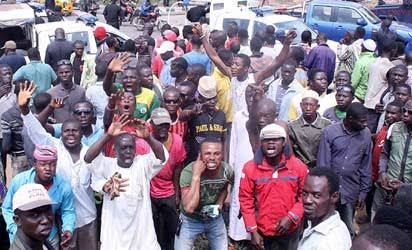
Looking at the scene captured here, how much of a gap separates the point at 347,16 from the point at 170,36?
7502mm

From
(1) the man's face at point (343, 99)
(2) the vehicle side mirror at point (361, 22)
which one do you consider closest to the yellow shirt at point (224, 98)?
(1) the man's face at point (343, 99)

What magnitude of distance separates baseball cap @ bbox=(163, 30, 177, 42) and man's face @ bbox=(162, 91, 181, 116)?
497 cm

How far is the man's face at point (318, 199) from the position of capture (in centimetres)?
377

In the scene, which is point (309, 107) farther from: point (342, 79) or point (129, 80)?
point (129, 80)

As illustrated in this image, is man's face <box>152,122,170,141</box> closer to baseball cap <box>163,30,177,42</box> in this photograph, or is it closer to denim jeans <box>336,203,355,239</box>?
denim jeans <box>336,203,355,239</box>

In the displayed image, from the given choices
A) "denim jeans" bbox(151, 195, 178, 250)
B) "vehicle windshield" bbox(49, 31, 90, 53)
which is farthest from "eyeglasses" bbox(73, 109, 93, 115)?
"vehicle windshield" bbox(49, 31, 90, 53)

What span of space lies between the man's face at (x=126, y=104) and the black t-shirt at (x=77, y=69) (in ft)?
13.3

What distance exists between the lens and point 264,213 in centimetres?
505

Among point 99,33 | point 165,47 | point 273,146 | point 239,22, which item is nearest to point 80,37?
point 99,33

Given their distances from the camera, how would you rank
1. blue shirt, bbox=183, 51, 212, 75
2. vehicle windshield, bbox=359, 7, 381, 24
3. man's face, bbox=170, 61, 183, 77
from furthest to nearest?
vehicle windshield, bbox=359, 7, 381, 24
blue shirt, bbox=183, 51, 212, 75
man's face, bbox=170, 61, 183, 77

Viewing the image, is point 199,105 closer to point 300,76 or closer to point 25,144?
point 25,144

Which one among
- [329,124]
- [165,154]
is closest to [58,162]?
[165,154]

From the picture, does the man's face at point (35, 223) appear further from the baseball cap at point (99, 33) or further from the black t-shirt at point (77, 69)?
the baseball cap at point (99, 33)

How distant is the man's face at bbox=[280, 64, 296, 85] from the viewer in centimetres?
740
